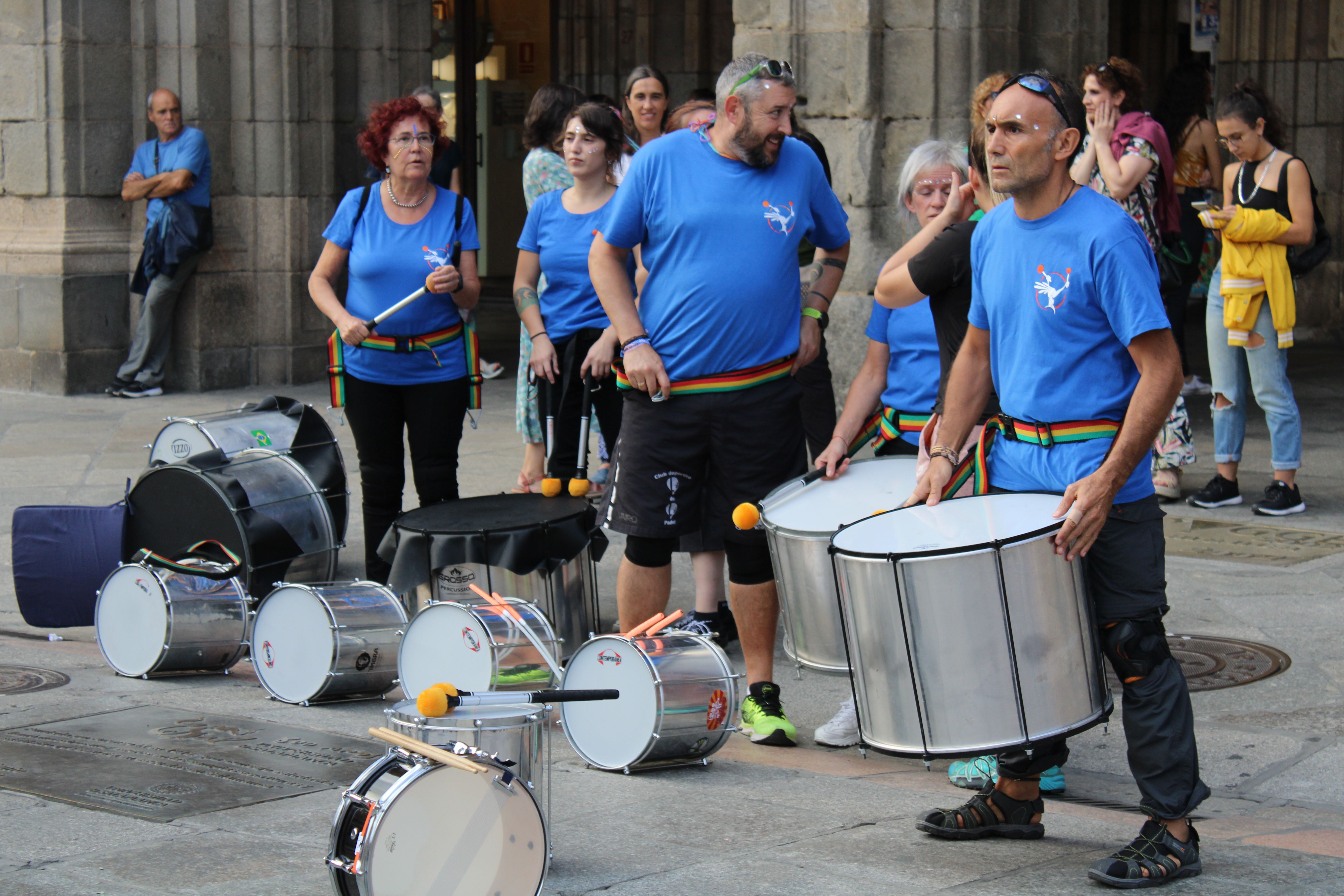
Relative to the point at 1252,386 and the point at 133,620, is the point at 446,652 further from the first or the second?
the point at 1252,386

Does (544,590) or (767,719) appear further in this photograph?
(544,590)

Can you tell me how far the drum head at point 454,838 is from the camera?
3.13 metres

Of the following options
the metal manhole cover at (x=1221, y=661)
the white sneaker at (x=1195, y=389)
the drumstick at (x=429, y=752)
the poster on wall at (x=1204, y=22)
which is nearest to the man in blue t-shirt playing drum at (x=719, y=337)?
the metal manhole cover at (x=1221, y=661)

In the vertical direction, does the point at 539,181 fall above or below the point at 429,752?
above

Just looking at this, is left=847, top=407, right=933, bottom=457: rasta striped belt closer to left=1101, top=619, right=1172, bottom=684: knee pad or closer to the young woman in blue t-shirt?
left=1101, top=619, right=1172, bottom=684: knee pad

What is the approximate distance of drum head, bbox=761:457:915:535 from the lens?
14.7 ft

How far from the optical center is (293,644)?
5281 mm

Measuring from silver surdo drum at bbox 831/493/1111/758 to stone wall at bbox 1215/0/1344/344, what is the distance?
11.9 meters

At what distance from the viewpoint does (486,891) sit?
324 cm

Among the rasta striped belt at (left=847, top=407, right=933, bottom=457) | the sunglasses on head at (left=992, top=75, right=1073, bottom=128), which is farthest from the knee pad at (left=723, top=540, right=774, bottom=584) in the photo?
the sunglasses on head at (left=992, top=75, right=1073, bottom=128)

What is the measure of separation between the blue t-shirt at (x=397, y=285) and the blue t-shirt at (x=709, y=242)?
5.36ft

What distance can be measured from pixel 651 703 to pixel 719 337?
3.56 feet

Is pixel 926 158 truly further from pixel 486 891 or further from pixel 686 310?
pixel 486 891

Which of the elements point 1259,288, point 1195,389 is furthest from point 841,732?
point 1195,389
